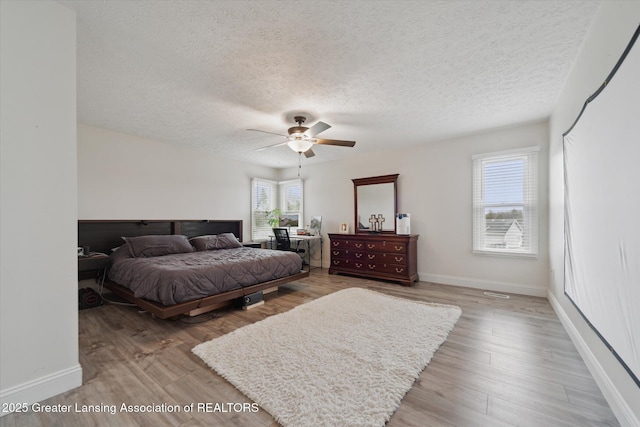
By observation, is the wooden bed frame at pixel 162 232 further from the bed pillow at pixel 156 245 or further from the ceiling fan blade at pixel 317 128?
the ceiling fan blade at pixel 317 128

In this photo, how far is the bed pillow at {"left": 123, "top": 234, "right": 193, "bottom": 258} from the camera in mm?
3879

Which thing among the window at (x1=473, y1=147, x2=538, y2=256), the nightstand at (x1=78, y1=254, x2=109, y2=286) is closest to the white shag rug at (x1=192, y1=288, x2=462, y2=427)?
the window at (x1=473, y1=147, x2=538, y2=256)

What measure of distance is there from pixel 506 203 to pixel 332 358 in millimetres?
3721

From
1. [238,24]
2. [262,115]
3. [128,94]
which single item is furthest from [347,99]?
[128,94]

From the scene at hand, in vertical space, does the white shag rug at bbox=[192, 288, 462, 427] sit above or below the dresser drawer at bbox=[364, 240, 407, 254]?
below

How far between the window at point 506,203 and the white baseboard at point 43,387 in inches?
201

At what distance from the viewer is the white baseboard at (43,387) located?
158 cm

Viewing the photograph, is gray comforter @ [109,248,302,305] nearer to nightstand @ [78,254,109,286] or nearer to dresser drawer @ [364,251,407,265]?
nightstand @ [78,254,109,286]

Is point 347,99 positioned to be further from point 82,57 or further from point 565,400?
point 565,400

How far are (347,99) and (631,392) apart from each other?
3148mm

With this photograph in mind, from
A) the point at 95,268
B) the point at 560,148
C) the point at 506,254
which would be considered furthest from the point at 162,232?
the point at 560,148

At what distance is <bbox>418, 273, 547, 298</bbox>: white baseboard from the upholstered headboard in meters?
4.53

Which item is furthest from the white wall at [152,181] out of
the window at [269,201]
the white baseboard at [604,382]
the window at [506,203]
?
the white baseboard at [604,382]

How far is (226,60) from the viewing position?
2309 millimetres
